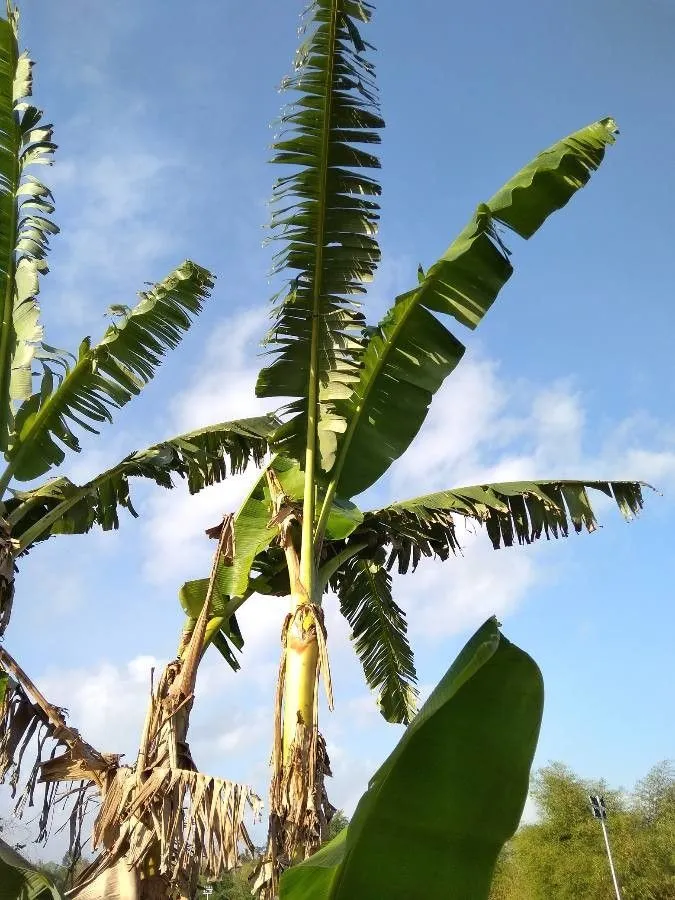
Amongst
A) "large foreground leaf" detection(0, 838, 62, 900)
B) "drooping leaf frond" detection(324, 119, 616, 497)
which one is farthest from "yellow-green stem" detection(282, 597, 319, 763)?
"large foreground leaf" detection(0, 838, 62, 900)

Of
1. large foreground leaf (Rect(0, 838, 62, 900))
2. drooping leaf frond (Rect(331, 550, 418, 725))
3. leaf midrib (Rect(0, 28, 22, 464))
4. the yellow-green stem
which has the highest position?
leaf midrib (Rect(0, 28, 22, 464))

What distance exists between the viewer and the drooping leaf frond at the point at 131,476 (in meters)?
6.56

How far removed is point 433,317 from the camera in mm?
5215

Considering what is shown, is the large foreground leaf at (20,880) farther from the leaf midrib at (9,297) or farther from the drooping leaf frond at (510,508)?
the drooping leaf frond at (510,508)

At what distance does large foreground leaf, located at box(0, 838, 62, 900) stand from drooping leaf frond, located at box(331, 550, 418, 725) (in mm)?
6282

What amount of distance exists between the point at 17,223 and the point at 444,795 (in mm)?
5944

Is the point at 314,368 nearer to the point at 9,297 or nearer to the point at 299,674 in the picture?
the point at 299,674

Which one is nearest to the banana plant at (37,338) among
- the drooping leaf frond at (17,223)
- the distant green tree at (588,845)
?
the drooping leaf frond at (17,223)

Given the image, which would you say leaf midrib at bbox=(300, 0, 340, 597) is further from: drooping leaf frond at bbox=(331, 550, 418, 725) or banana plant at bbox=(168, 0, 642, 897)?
drooping leaf frond at bbox=(331, 550, 418, 725)

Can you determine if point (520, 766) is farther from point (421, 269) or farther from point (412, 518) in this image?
point (412, 518)

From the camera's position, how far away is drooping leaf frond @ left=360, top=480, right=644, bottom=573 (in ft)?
23.9

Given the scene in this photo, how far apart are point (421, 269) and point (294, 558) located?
87.2 inches

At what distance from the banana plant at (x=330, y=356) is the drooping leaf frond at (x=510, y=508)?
205 millimetres

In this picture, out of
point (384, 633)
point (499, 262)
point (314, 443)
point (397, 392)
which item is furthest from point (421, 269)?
point (384, 633)
